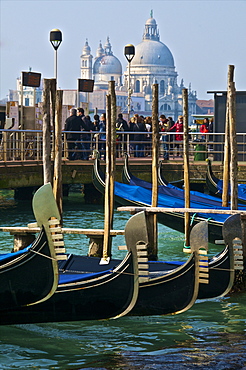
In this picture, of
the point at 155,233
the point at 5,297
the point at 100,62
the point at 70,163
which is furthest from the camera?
the point at 100,62

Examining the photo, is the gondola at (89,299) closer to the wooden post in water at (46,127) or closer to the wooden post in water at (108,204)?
the wooden post in water at (108,204)

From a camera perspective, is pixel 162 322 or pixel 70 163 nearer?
pixel 162 322

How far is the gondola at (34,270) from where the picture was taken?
26.0ft

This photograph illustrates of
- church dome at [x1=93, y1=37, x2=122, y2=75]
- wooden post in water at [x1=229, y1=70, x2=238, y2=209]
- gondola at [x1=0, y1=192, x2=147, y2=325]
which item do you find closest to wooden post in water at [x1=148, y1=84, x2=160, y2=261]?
wooden post in water at [x1=229, y1=70, x2=238, y2=209]

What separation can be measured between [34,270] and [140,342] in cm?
130

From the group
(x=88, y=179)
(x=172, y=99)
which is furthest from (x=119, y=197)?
(x=172, y=99)

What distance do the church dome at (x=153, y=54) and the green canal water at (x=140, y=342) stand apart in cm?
17567

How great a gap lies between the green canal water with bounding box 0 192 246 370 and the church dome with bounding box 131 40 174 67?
175674 millimetres

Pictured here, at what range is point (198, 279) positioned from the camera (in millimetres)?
8516

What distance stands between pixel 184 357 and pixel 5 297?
1.89m

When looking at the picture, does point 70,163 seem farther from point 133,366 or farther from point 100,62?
point 100,62

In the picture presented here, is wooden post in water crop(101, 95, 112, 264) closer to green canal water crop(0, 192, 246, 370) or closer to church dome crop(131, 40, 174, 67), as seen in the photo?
green canal water crop(0, 192, 246, 370)

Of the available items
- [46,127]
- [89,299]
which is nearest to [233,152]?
[46,127]

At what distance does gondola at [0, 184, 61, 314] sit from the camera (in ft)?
26.0
